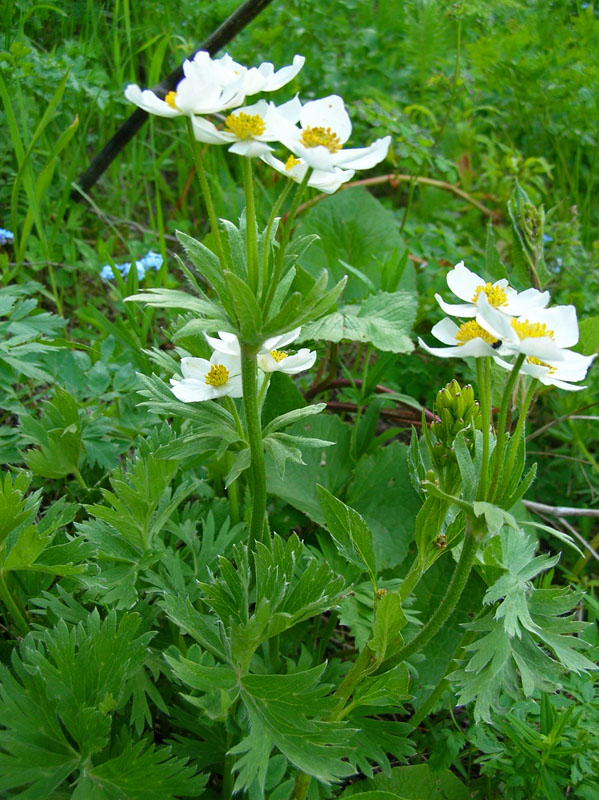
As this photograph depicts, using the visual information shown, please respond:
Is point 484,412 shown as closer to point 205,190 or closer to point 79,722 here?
point 205,190

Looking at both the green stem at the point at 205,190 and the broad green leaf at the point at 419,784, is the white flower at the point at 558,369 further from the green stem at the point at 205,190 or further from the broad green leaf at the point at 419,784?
the broad green leaf at the point at 419,784

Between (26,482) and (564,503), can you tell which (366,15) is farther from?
(26,482)

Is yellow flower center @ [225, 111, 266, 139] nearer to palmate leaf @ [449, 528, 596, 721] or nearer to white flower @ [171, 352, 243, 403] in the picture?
white flower @ [171, 352, 243, 403]

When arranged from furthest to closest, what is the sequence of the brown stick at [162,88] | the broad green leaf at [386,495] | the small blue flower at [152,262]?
the small blue flower at [152,262], the brown stick at [162,88], the broad green leaf at [386,495]

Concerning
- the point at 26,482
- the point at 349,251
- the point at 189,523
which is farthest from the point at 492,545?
the point at 349,251

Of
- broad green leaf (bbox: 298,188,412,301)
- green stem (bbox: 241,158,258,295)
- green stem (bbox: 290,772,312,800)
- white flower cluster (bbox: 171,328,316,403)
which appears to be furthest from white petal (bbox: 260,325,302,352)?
broad green leaf (bbox: 298,188,412,301)

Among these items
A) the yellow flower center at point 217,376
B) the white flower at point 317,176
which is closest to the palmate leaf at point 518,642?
the yellow flower center at point 217,376

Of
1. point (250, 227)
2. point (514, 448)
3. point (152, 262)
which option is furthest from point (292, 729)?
point (152, 262)

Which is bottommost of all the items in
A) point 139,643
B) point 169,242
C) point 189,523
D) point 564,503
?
point 564,503
